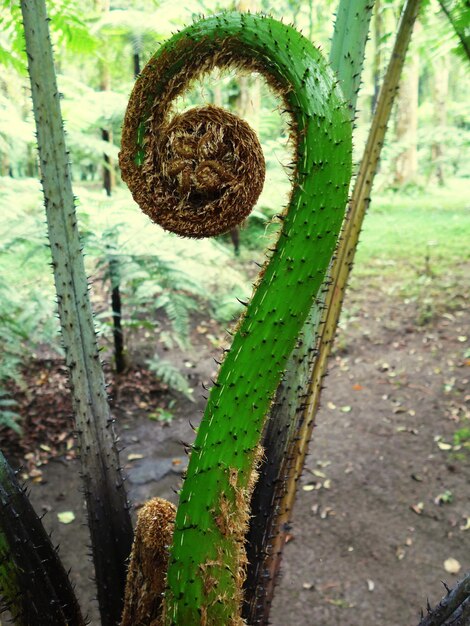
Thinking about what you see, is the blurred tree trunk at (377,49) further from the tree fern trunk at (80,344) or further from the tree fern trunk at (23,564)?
the tree fern trunk at (23,564)

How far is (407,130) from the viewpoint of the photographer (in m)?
14.3

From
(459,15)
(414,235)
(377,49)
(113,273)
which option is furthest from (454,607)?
(414,235)

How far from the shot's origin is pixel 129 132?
1024 millimetres

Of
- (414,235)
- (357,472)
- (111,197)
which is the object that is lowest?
(357,472)

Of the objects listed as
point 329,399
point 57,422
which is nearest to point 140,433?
point 57,422

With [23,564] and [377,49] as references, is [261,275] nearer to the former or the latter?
[23,564]

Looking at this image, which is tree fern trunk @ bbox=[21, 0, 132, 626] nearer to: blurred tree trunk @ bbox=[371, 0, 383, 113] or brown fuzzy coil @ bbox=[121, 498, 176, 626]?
brown fuzzy coil @ bbox=[121, 498, 176, 626]

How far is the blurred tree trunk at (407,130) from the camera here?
44.7ft

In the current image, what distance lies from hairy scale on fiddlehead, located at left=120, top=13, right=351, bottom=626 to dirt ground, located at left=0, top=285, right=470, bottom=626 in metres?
1.50

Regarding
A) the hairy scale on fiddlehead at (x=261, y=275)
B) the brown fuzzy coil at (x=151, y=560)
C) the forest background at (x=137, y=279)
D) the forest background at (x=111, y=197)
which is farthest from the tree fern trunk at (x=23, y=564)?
the forest background at (x=111, y=197)

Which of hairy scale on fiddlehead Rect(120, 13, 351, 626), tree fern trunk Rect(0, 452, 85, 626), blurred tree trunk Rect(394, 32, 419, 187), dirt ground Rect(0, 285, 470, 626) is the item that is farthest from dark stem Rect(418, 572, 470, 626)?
blurred tree trunk Rect(394, 32, 419, 187)

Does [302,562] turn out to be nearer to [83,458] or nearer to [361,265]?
[83,458]

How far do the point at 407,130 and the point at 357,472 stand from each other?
12291 millimetres

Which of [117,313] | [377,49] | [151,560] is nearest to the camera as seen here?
[151,560]
